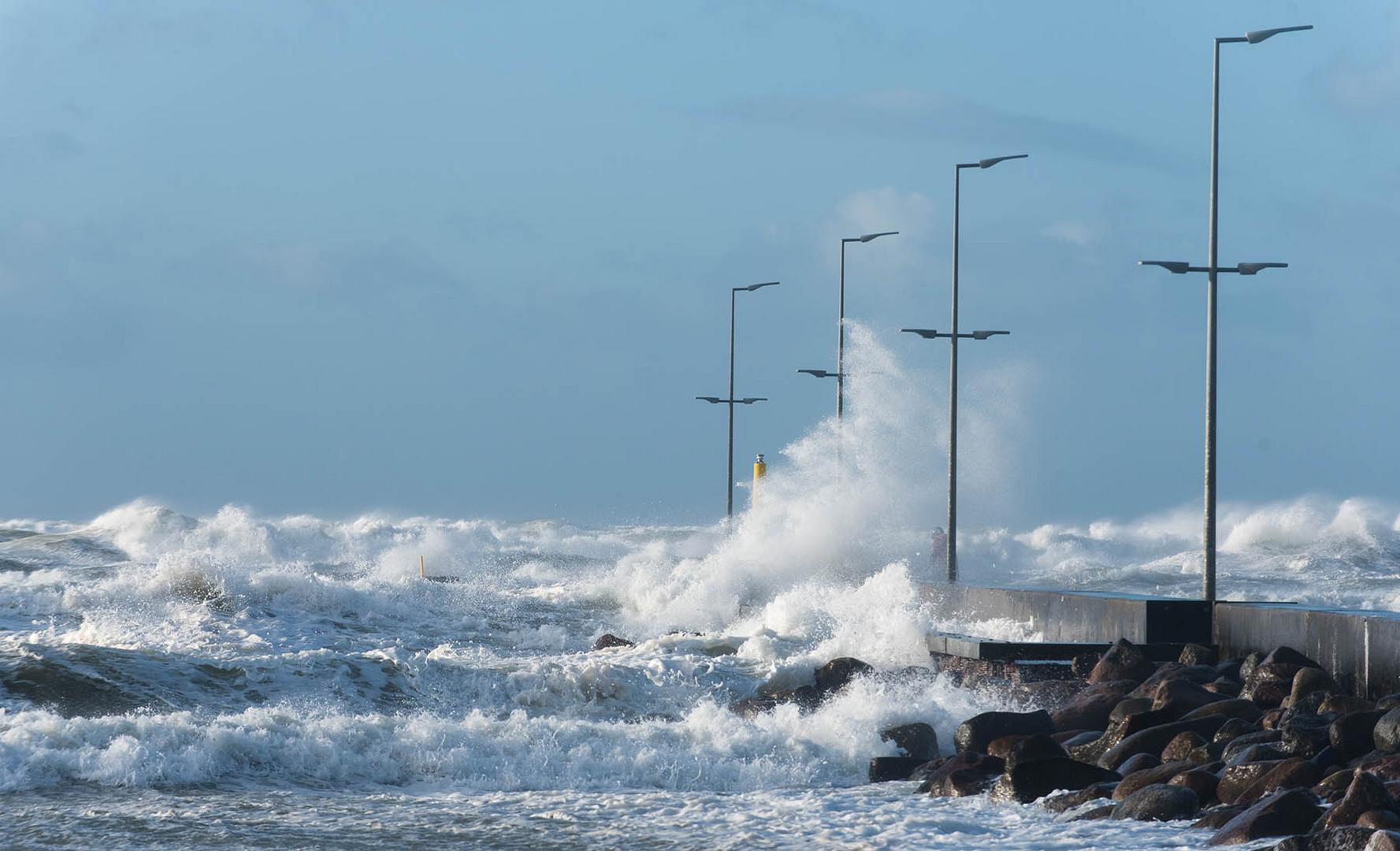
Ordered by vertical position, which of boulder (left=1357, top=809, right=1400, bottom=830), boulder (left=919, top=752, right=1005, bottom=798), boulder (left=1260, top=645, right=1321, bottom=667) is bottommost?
boulder (left=919, top=752, right=1005, bottom=798)

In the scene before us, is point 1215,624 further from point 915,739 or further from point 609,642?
point 609,642

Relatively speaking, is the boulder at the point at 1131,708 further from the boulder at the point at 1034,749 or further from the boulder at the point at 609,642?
the boulder at the point at 609,642

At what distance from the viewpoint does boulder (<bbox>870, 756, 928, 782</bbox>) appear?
1195cm

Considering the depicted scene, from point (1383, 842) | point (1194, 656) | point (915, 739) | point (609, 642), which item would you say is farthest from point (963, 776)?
point (609, 642)

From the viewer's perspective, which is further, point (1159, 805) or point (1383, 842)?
point (1159, 805)

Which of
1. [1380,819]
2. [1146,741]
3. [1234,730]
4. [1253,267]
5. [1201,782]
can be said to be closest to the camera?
[1380,819]

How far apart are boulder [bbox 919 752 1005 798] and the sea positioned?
16 cm

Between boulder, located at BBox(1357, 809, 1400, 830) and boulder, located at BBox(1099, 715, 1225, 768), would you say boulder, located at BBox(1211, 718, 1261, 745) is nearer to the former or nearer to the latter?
boulder, located at BBox(1099, 715, 1225, 768)

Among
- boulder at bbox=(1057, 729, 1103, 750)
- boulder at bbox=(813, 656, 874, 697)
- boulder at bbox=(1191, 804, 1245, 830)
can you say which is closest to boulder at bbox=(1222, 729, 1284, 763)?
boulder at bbox=(1191, 804, 1245, 830)

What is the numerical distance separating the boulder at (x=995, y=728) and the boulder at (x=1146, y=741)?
694 millimetres

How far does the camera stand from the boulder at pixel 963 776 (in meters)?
10.6

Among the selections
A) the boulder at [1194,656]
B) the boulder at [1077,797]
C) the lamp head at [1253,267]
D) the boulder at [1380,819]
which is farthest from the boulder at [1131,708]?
the lamp head at [1253,267]

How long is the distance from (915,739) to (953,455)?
44.3ft

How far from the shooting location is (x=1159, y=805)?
919cm
